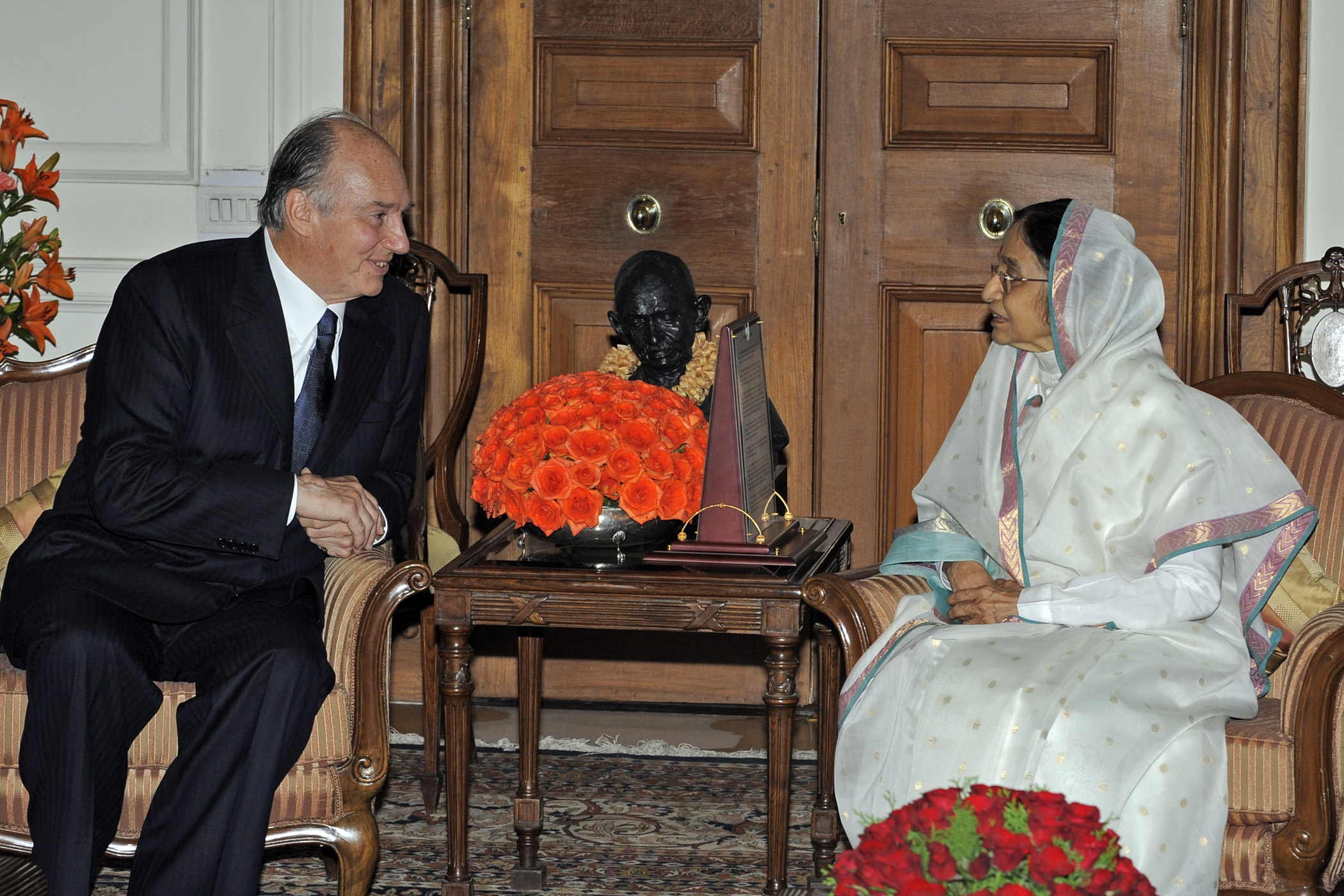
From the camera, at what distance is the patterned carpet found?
10.2 feet

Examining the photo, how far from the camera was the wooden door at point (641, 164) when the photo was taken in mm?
4031

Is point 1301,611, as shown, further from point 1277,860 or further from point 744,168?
point 744,168

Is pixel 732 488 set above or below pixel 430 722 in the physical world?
above

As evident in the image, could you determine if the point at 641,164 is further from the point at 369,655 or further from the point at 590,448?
the point at 369,655

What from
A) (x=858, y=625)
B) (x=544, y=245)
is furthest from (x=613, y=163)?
(x=858, y=625)

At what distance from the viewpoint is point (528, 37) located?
4086mm

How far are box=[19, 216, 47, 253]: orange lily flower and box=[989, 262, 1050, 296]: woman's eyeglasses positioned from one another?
262 centimetres

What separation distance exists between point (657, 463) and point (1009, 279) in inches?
30.1

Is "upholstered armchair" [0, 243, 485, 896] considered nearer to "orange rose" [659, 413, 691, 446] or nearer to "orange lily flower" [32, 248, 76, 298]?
"orange rose" [659, 413, 691, 446]

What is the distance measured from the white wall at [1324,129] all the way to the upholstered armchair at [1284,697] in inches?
12.0

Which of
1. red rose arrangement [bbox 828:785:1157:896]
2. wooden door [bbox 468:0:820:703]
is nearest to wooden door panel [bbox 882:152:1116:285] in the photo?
wooden door [bbox 468:0:820:703]

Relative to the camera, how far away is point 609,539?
2795mm

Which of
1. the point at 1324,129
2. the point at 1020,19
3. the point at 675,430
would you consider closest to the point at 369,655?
the point at 675,430

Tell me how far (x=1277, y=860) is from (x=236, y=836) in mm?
1783
